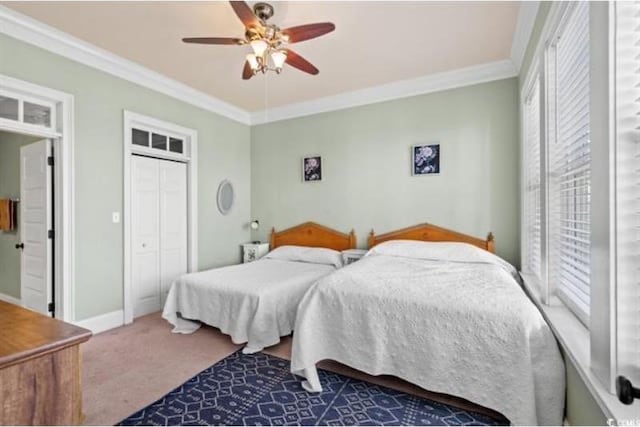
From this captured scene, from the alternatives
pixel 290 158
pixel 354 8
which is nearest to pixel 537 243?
pixel 354 8

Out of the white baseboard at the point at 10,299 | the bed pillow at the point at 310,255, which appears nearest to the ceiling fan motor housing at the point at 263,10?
the bed pillow at the point at 310,255

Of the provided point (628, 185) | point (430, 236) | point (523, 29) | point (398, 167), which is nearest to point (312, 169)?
point (398, 167)

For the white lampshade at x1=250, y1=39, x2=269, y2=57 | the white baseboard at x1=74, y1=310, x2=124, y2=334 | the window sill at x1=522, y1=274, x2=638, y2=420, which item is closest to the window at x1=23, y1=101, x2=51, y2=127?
the white baseboard at x1=74, y1=310, x2=124, y2=334

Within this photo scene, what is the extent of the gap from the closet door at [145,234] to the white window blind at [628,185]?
13.1 feet

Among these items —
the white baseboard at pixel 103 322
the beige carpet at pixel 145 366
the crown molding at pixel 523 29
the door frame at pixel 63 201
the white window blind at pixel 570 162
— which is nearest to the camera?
the white window blind at pixel 570 162

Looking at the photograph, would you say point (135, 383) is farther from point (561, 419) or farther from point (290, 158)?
point (290, 158)

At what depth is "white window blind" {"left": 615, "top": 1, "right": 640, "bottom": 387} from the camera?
1.01m

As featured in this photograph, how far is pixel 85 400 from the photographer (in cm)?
203

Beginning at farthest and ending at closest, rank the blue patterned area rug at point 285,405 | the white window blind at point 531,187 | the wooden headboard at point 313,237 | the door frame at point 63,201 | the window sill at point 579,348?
the wooden headboard at point 313,237, the door frame at point 63,201, the white window blind at point 531,187, the blue patterned area rug at point 285,405, the window sill at point 579,348

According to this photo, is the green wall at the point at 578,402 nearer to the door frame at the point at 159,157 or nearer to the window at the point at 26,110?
the door frame at the point at 159,157

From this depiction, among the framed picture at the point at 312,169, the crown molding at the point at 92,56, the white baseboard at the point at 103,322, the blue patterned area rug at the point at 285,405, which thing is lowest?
the blue patterned area rug at the point at 285,405

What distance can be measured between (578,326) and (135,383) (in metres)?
2.83

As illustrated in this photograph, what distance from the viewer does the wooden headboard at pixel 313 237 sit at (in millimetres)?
4346

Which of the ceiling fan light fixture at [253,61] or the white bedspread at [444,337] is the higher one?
the ceiling fan light fixture at [253,61]
